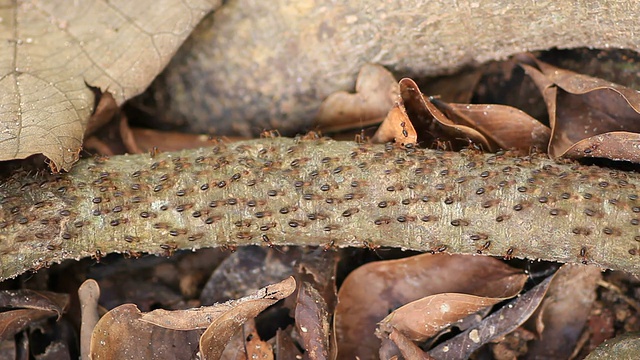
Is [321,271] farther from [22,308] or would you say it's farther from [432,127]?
[22,308]

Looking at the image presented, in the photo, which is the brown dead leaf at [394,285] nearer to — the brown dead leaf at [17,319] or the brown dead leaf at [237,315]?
the brown dead leaf at [237,315]

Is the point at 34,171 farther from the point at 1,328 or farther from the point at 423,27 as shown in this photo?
the point at 423,27

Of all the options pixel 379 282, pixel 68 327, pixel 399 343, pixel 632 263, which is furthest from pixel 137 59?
pixel 632 263

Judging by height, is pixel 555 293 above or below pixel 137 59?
below

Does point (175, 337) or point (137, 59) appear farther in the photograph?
point (137, 59)

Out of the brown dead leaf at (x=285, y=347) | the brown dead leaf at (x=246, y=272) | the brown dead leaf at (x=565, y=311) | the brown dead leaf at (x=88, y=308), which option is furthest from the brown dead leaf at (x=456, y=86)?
the brown dead leaf at (x=88, y=308)

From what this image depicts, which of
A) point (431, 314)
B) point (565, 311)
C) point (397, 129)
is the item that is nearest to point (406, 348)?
point (431, 314)

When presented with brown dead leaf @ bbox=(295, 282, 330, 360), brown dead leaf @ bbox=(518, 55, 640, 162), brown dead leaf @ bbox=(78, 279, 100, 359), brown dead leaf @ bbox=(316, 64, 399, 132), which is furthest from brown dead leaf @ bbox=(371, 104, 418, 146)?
brown dead leaf @ bbox=(78, 279, 100, 359)
